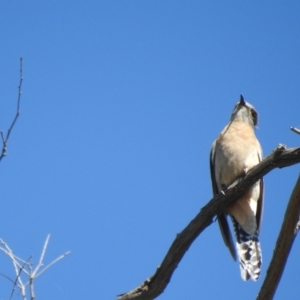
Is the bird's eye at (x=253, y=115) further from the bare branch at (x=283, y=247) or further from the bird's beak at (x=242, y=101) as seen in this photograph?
the bare branch at (x=283, y=247)

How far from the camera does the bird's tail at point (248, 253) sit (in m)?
5.75

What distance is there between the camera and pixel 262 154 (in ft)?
23.6

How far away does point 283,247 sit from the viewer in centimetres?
417

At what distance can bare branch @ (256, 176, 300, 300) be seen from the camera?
4.11m

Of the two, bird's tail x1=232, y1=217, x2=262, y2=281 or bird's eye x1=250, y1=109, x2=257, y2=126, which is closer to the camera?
bird's tail x1=232, y1=217, x2=262, y2=281

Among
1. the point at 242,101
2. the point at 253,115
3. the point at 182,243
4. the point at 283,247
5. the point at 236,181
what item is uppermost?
the point at 242,101

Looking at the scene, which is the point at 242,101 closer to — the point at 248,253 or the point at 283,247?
the point at 248,253

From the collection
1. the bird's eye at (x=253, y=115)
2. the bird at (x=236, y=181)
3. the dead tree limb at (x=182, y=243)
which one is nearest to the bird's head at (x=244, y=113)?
the bird's eye at (x=253, y=115)

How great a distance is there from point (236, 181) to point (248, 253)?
2.44 ft

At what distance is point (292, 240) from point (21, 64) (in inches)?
89.5

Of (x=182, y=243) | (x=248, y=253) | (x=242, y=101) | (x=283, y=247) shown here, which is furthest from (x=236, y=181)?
(x=242, y=101)

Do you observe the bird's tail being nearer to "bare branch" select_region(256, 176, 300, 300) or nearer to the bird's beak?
"bare branch" select_region(256, 176, 300, 300)

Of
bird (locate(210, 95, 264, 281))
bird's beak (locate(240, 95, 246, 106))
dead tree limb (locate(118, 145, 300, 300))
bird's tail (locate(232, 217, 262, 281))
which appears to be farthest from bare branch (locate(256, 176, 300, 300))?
bird's beak (locate(240, 95, 246, 106))

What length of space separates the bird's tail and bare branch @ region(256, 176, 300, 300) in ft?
4.95
